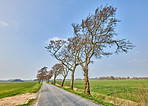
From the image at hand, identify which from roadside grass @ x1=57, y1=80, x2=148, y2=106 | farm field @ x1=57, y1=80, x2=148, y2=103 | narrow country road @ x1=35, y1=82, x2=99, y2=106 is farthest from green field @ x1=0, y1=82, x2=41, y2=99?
farm field @ x1=57, y1=80, x2=148, y2=103

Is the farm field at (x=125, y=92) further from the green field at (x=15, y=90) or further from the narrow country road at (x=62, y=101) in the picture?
the green field at (x=15, y=90)

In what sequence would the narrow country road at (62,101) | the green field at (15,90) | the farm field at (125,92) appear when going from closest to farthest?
the farm field at (125,92) → the narrow country road at (62,101) → the green field at (15,90)

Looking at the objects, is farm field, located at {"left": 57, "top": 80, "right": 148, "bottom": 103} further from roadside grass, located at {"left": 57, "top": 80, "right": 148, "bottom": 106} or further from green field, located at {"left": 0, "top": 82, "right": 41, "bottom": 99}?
green field, located at {"left": 0, "top": 82, "right": 41, "bottom": 99}

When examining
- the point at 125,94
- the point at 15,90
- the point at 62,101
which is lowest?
the point at 125,94

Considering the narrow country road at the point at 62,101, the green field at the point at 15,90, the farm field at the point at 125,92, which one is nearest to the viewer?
the farm field at the point at 125,92

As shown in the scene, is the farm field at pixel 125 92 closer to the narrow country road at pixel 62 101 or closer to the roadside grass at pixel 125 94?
the roadside grass at pixel 125 94

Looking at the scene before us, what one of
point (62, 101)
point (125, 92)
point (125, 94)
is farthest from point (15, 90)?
point (125, 92)

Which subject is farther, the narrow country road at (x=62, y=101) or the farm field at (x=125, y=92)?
the narrow country road at (x=62, y=101)

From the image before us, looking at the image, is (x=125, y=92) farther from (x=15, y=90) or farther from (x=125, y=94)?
(x=15, y=90)

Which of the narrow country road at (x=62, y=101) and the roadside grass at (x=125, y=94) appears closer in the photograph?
the roadside grass at (x=125, y=94)

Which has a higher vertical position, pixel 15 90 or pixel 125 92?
pixel 15 90

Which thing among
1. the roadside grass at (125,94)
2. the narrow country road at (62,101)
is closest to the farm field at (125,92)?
the roadside grass at (125,94)

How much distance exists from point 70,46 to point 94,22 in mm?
8767

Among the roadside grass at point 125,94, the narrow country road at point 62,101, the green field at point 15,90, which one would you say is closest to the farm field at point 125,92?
the roadside grass at point 125,94
